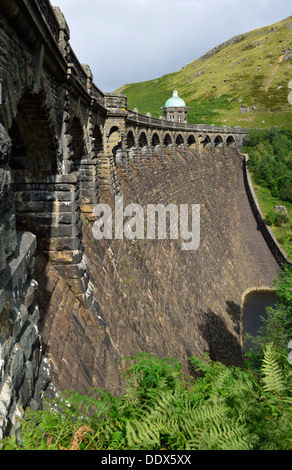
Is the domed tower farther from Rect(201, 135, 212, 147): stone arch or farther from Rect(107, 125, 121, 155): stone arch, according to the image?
Rect(107, 125, 121, 155): stone arch

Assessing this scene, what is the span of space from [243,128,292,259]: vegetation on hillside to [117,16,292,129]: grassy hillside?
10529 millimetres

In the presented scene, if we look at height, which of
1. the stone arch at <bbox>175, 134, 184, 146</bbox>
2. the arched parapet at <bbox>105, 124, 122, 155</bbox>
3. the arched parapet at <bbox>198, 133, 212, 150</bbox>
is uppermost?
the arched parapet at <bbox>198, 133, 212, 150</bbox>

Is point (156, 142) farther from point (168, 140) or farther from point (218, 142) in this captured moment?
point (218, 142)

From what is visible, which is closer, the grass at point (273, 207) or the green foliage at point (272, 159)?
the grass at point (273, 207)

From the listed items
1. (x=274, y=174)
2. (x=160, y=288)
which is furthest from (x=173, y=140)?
(x=160, y=288)

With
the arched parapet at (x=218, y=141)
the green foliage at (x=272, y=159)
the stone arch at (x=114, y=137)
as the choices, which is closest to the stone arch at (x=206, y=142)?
the arched parapet at (x=218, y=141)

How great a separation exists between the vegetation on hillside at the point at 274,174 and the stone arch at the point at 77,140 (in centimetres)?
2775

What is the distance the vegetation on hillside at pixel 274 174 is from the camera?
36688 millimetres

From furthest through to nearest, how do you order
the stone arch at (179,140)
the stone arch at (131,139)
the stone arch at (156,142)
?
the stone arch at (179,140) → the stone arch at (156,142) → the stone arch at (131,139)

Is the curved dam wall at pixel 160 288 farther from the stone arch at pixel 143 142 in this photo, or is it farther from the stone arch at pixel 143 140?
the stone arch at pixel 143 140

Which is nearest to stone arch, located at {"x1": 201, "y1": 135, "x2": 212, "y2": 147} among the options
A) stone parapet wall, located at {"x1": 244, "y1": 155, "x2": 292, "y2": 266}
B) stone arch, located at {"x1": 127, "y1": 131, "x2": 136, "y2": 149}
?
stone parapet wall, located at {"x1": 244, "y1": 155, "x2": 292, "y2": 266}

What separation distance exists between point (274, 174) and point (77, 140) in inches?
1516

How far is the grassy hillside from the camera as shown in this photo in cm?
6456
